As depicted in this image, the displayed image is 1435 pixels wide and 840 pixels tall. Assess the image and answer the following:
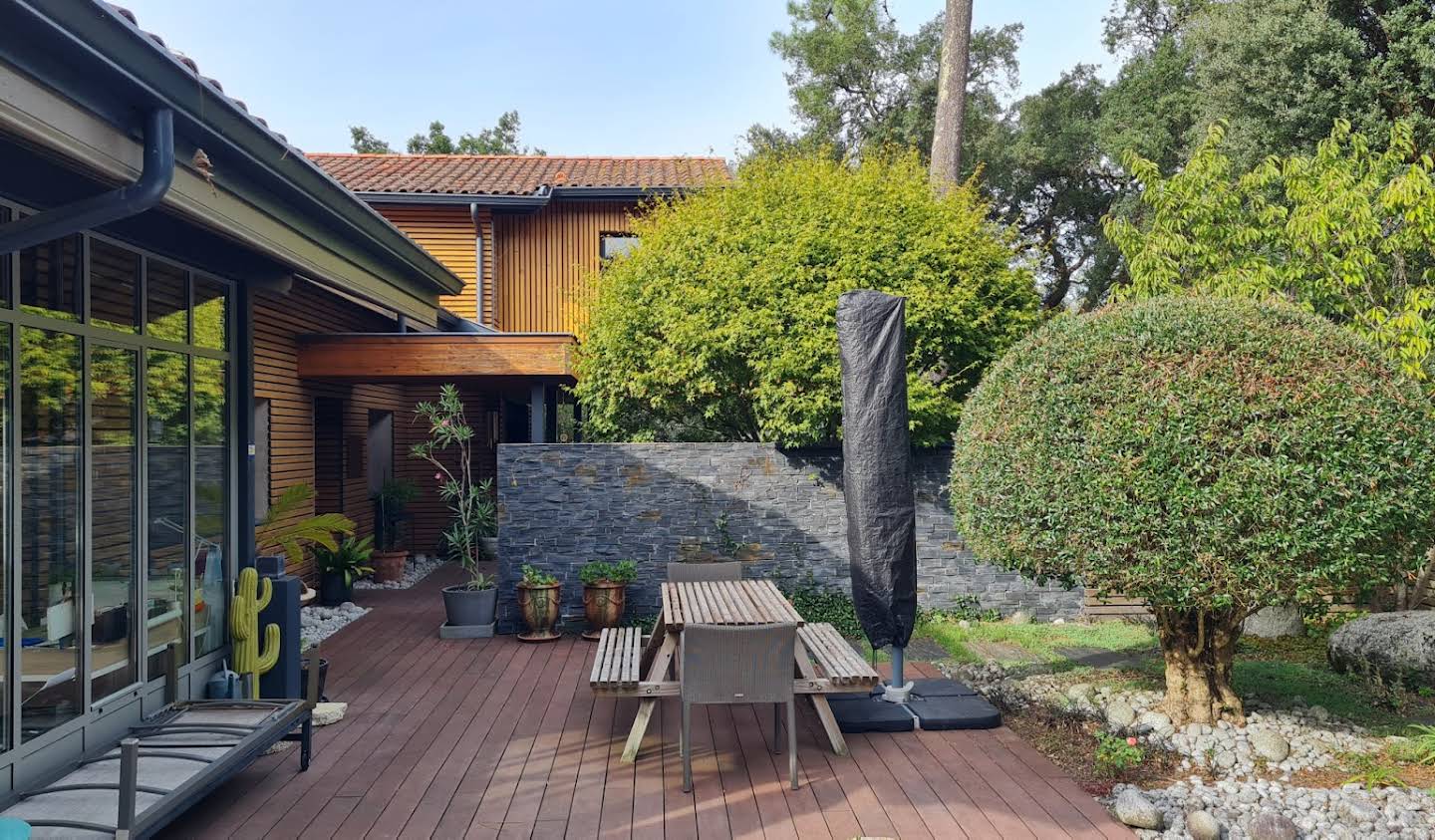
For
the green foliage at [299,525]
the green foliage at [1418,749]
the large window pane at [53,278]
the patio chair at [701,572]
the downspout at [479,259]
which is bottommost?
the green foliage at [1418,749]

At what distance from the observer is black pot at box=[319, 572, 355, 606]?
381 inches

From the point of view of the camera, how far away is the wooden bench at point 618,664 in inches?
193

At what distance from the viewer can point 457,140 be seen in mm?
32156

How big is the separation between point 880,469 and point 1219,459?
1.80 meters

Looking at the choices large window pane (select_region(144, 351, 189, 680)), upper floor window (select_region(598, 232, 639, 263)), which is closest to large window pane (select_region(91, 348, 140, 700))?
large window pane (select_region(144, 351, 189, 680))

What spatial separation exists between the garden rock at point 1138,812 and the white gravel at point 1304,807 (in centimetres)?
3

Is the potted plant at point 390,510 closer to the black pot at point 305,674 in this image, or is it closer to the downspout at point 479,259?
the downspout at point 479,259

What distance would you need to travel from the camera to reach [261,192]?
392 cm

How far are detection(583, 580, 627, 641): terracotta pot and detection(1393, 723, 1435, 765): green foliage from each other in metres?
5.51

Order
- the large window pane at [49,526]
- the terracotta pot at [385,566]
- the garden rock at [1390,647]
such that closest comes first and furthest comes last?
the large window pane at [49,526], the garden rock at [1390,647], the terracotta pot at [385,566]

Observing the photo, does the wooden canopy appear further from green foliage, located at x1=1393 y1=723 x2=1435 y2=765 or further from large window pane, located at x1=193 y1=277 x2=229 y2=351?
green foliage, located at x1=1393 y1=723 x2=1435 y2=765

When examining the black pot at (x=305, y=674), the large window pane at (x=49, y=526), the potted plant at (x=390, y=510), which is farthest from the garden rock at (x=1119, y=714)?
the potted plant at (x=390, y=510)

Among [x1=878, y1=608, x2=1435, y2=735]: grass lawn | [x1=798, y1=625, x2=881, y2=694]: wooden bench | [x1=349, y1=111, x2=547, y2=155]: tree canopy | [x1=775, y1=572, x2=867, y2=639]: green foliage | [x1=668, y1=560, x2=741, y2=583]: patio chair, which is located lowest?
[x1=878, y1=608, x2=1435, y2=735]: grass lawn

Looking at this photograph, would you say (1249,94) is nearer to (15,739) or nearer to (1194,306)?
(1194,306)
